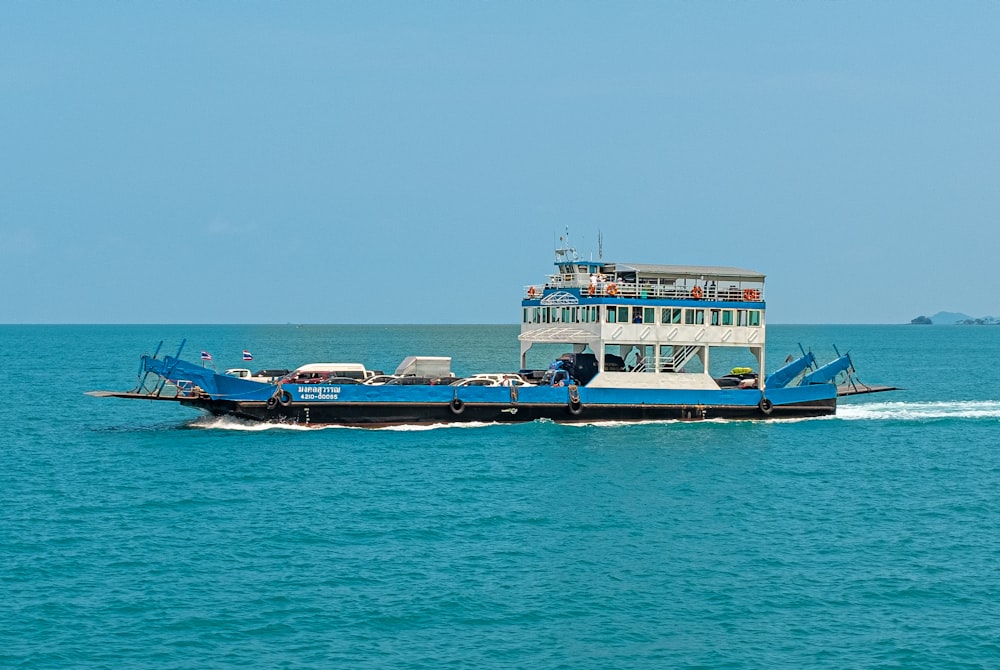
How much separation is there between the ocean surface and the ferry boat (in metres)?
1.31

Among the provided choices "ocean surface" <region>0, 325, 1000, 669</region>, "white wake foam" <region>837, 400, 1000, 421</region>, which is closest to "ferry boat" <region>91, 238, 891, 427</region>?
"ocean surface" <region>0, 325, 1000, 669</region>

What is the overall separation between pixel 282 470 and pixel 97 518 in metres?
8.64

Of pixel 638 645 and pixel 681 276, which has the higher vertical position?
pixel 681 276

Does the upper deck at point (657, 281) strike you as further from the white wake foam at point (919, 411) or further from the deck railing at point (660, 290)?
the white wake foam at point (919, 411)

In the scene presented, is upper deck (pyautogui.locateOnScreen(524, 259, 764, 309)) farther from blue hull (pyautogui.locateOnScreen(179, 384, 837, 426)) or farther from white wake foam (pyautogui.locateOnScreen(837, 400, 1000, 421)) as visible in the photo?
white wake foam (pyautogui.locateOnScreen(837, 400, 1000, 421))

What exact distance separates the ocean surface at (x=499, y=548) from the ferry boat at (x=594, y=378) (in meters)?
1.31

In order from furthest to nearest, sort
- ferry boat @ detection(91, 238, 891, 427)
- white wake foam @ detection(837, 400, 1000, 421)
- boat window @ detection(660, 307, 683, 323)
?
white wake foam @ detection(837, 400, 1000, 421), boat window @ detection(660, 307, 683, 323), ferry boat @ detection(91, 238, 891, 427)

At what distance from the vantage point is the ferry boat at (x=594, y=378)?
163 feet

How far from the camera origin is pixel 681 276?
55750 mm

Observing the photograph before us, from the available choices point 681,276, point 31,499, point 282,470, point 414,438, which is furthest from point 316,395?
point 681,276

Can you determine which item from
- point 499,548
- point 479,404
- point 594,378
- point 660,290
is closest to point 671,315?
point 660,290

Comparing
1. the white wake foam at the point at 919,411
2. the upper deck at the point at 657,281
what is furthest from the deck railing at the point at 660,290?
the white wake foam at the point at 919,411

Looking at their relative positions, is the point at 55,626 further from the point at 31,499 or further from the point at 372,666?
the point at 31,499

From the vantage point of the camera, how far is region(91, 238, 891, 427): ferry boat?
1954 inches
